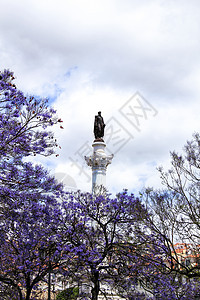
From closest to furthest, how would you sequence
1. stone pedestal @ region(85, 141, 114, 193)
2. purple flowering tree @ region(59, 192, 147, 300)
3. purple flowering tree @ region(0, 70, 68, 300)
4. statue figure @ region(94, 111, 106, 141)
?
purple flowering tree @ region(0, 70, 68, 300), purple flowering tree @ region(59, 192, 147, 300), stone pedestal @ region(85, 141, 114, 193), statue figure @ region(94, 111, 106, 141)

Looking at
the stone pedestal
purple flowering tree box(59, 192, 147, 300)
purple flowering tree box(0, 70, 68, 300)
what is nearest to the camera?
purple flowering tree box(0, 70, 68, 300)

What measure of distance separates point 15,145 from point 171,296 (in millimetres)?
7894

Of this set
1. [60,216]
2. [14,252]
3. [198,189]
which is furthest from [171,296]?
[14,252]

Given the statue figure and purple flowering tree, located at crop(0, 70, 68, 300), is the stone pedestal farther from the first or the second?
purple flowering tree, located at crop(0, 70, 68, 300)

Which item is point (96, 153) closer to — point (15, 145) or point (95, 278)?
point (95, 278)

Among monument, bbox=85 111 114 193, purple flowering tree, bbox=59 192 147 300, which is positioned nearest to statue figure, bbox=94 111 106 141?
monument, bbox=85 111 114 193

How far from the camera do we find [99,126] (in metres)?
26.5

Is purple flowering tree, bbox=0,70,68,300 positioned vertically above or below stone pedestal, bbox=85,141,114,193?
below

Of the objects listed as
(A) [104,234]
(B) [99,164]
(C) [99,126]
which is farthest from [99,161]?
(A) [104,234]

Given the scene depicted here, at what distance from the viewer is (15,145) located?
33.7ft

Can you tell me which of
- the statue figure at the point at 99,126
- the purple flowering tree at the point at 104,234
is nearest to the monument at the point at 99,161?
the statue figure at the point at 99,126

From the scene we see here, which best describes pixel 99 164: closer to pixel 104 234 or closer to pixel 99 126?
pixel 99 126

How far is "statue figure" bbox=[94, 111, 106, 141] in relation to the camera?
2620cm

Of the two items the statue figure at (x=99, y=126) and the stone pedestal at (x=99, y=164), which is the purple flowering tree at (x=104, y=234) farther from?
the statue figure at (x=99, y=126)
